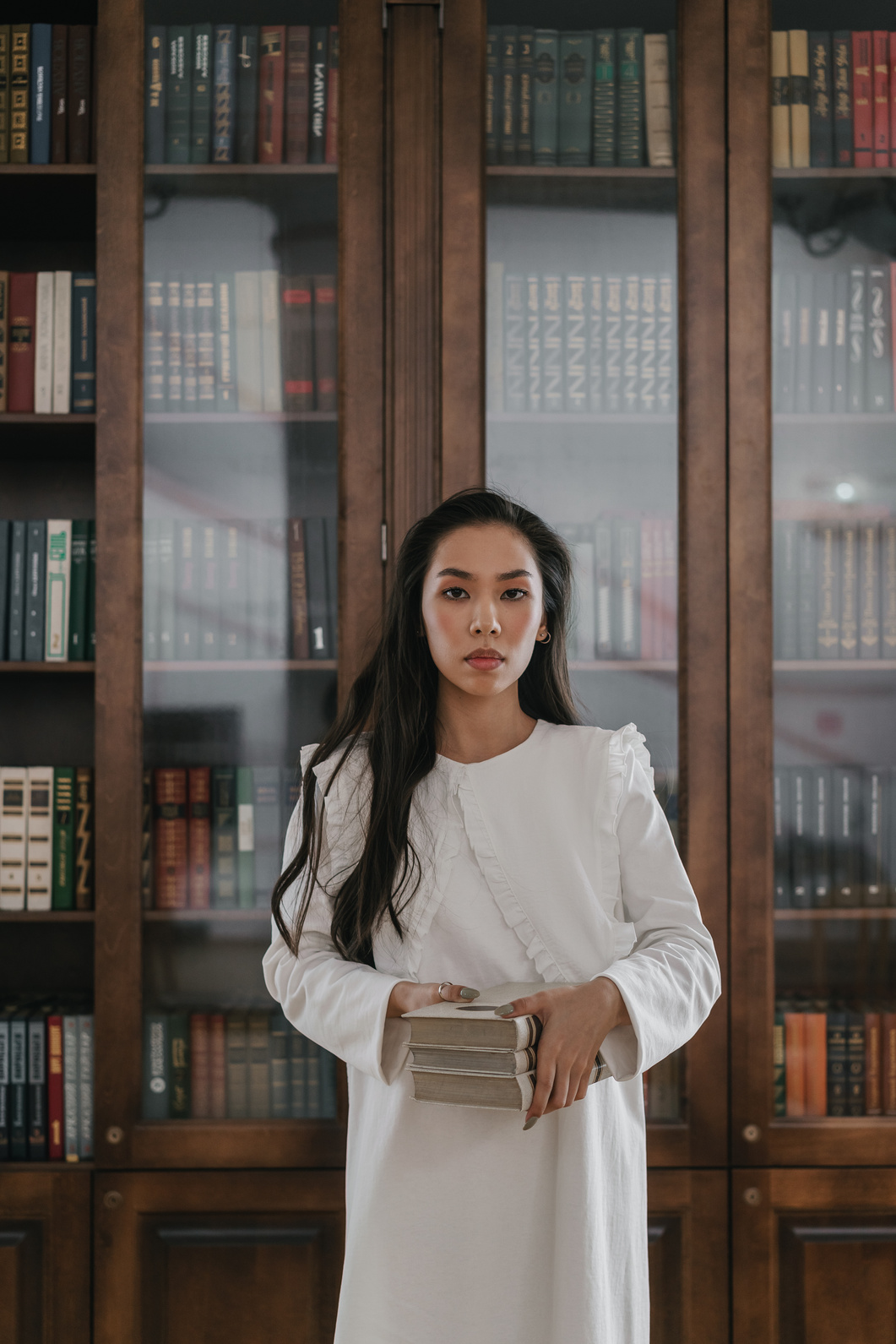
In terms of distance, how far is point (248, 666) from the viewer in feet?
5.39

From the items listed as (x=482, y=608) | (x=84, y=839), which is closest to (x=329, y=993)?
(x=482, y=608)

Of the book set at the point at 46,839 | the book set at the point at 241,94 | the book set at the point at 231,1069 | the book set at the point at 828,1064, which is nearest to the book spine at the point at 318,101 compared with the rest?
the book set at the point at 241,94

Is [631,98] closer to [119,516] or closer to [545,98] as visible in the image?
[545,98]

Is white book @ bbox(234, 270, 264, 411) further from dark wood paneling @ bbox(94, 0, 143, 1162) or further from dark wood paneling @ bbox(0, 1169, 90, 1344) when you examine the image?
dark wood paneling @ bbox(0, 1169, 90, 1344)

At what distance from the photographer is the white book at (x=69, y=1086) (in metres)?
1.58

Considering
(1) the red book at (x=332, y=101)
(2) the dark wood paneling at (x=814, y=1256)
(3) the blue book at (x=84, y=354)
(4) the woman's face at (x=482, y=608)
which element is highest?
(1) the red book at (x=332, y=101)

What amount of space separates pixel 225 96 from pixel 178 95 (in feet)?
0.26

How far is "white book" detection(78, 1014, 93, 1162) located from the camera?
1.58 metres

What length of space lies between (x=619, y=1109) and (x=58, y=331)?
1523 millimetres

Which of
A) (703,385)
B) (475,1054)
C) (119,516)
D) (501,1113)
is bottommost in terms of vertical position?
(501,1113)

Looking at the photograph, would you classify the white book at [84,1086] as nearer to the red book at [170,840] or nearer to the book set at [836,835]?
the red book at [170,840]

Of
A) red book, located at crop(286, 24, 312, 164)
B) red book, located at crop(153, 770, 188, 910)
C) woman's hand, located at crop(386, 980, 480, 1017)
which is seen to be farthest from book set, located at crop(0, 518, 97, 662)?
woman's hand, located at crop(386, 980, 480, 1017)

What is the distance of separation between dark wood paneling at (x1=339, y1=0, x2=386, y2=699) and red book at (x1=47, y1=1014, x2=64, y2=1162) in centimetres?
77

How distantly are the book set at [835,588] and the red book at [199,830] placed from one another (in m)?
1.02
